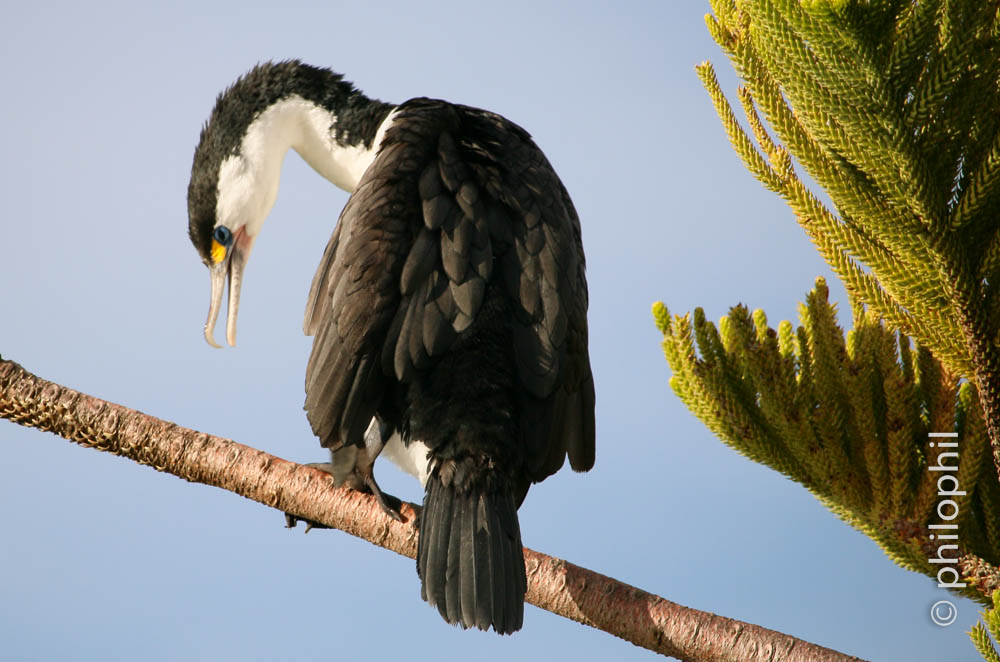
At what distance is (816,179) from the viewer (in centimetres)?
271

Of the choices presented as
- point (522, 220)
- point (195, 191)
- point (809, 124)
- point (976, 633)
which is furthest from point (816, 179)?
point (195, 191)

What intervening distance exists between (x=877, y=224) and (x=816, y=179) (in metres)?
0.21

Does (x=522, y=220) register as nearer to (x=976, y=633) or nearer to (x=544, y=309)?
(x=544, y=309)

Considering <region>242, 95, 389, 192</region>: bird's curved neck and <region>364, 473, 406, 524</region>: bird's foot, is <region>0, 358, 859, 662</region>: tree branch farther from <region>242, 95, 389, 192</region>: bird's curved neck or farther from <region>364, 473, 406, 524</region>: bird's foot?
<region>242, 95, 389, 192</region>: bird's curved neck

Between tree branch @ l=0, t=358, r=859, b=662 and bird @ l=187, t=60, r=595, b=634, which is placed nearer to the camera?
bird @ l=187, t=60, r=595, b=634

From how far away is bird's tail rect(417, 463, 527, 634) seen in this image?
180 centimetres

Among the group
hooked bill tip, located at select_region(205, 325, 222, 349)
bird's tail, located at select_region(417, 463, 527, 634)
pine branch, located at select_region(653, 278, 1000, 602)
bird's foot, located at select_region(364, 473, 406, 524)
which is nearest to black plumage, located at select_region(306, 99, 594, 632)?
bird's tail, located at select_region(417, 463, 527, 634)

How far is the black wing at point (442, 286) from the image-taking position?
6.58 feet

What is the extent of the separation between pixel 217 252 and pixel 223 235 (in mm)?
67

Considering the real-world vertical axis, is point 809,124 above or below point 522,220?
above

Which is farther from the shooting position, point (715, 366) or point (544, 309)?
point (715, 366)

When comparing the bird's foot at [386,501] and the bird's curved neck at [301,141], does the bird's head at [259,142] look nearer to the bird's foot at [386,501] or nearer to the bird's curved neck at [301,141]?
the bird's curved neck at [301,141]

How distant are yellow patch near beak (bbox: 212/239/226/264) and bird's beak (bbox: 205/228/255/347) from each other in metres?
0.01

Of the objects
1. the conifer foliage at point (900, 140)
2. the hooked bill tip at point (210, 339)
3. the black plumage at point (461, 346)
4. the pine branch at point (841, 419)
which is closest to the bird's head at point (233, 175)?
A: the hooked bill tip at point (210, 339)
